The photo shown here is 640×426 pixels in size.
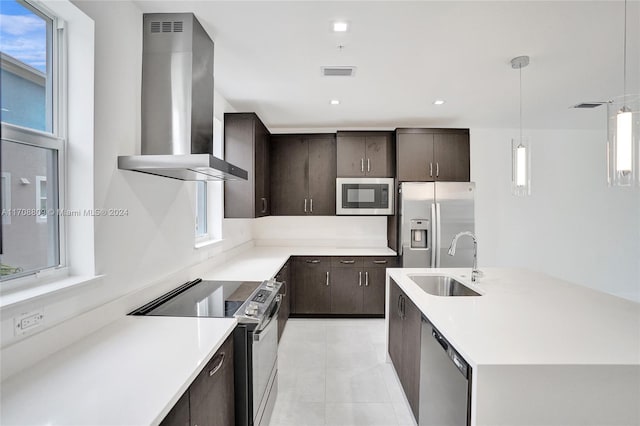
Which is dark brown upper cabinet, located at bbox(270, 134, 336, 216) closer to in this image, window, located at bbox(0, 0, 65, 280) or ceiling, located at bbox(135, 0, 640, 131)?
ceiling, located at bbox(135, 0, 640, 131)

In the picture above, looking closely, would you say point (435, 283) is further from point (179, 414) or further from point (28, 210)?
point (28, 210)

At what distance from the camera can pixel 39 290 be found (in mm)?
1282

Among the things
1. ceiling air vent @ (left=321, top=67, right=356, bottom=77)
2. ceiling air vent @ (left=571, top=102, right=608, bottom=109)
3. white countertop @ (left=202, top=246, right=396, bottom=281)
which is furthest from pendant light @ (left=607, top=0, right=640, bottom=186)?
ceiling air vent @ (left=571, top=102, right=608, bottom=109)

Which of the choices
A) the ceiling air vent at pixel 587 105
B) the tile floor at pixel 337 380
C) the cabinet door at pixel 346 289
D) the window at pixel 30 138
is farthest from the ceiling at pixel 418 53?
the tile floor at pixel 337 380

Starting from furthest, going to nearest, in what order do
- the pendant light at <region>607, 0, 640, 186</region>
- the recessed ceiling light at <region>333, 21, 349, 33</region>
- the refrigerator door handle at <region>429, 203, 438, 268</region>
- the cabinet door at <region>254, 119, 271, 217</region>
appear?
the refrigerator door handle at <region>429, 203, 438, 268</region> → the cabinet door at <region>254, 119, 271, 217</region> → the recessed ceiling light at <region>333, 21, 349, 33</region> → the pendant light at <region>607, 0, 640, 186</region>

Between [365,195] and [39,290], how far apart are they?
11.6ft

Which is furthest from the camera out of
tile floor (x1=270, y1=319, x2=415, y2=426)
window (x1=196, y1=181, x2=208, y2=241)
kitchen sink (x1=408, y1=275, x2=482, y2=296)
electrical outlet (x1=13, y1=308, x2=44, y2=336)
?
window (x1=196, y1=181, x2=208, y2=241)

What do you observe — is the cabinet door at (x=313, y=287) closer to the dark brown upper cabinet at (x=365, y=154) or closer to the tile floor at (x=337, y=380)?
the tile floor at (x=337, y=380)

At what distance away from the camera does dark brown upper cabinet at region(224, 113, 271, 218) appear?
3506mm

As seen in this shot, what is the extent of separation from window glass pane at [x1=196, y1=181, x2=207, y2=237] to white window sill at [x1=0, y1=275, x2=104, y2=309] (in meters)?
1.70

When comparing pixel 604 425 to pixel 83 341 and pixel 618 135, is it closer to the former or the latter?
pixel 618 135

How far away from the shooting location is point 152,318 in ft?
5.55

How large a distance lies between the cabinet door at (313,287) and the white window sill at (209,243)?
128 cm

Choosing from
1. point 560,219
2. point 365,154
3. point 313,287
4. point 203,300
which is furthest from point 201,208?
point 560,219
